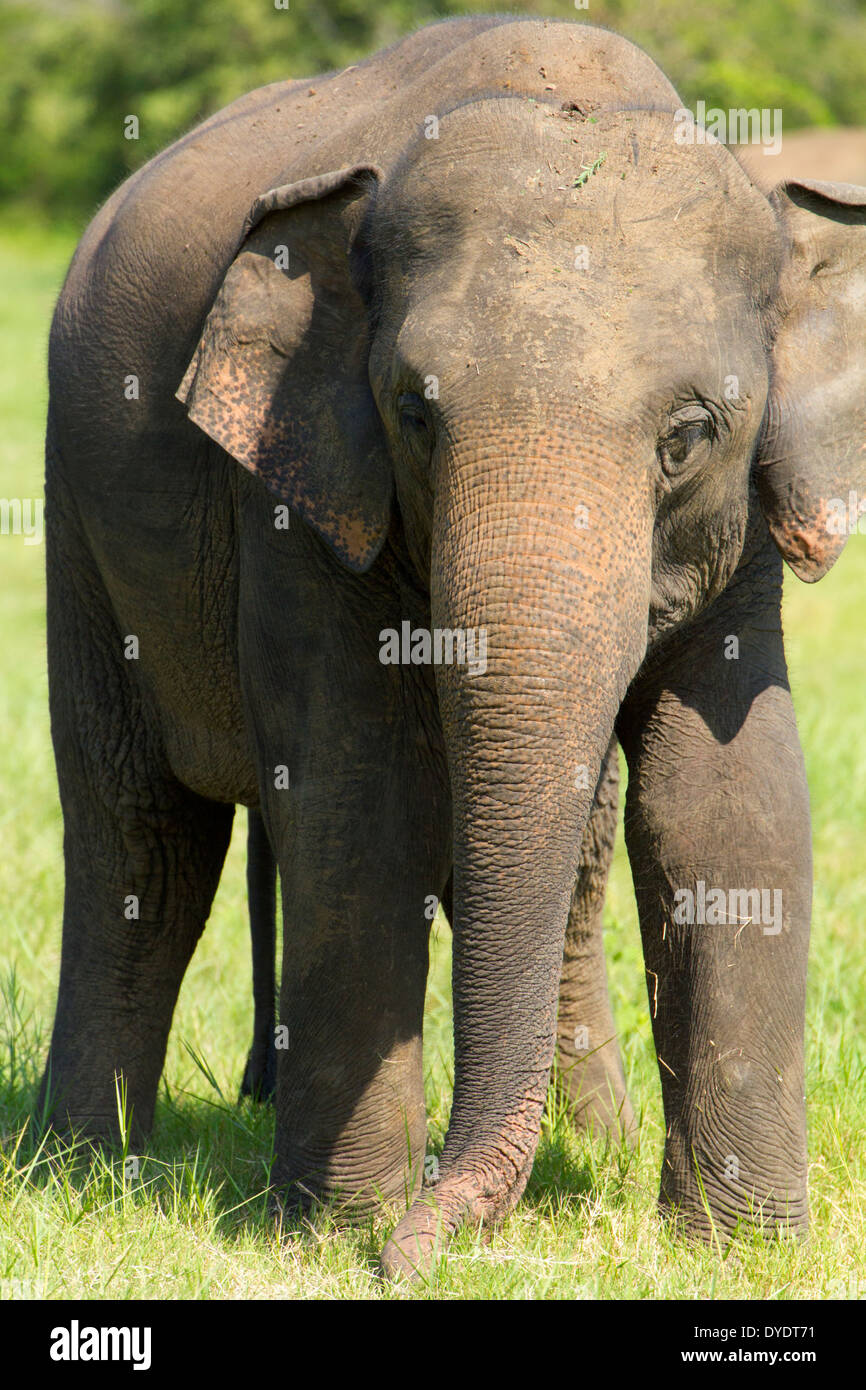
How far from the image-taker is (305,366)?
3.43 m

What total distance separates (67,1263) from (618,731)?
1403 mm

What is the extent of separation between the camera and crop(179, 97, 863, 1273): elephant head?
2.80m

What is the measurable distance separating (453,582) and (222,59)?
3277 centimetres

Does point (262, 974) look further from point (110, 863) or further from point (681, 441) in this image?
point (681, 441)

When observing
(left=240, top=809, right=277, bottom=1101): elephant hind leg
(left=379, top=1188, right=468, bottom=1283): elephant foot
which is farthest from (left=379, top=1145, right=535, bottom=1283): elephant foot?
(left=240, top=809, right=277, bottom=1101): elephant hind leg

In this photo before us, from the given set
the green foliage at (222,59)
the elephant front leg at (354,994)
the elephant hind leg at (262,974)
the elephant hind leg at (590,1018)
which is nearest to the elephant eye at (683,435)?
the elephant front leg at (354,994)

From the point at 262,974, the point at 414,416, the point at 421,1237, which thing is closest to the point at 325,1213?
the point at 421,1237

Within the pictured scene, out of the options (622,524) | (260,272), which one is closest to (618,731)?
(622,524)

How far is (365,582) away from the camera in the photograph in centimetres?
347

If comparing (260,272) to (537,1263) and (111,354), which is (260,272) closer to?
(111,354)

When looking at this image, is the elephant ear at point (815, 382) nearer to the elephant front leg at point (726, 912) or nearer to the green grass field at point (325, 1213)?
the elephant front leg at point (726, 912)

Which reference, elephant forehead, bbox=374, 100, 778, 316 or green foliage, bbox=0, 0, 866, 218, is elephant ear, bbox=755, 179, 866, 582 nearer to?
elephant forehead, bbox=374, 100, 778, 316
